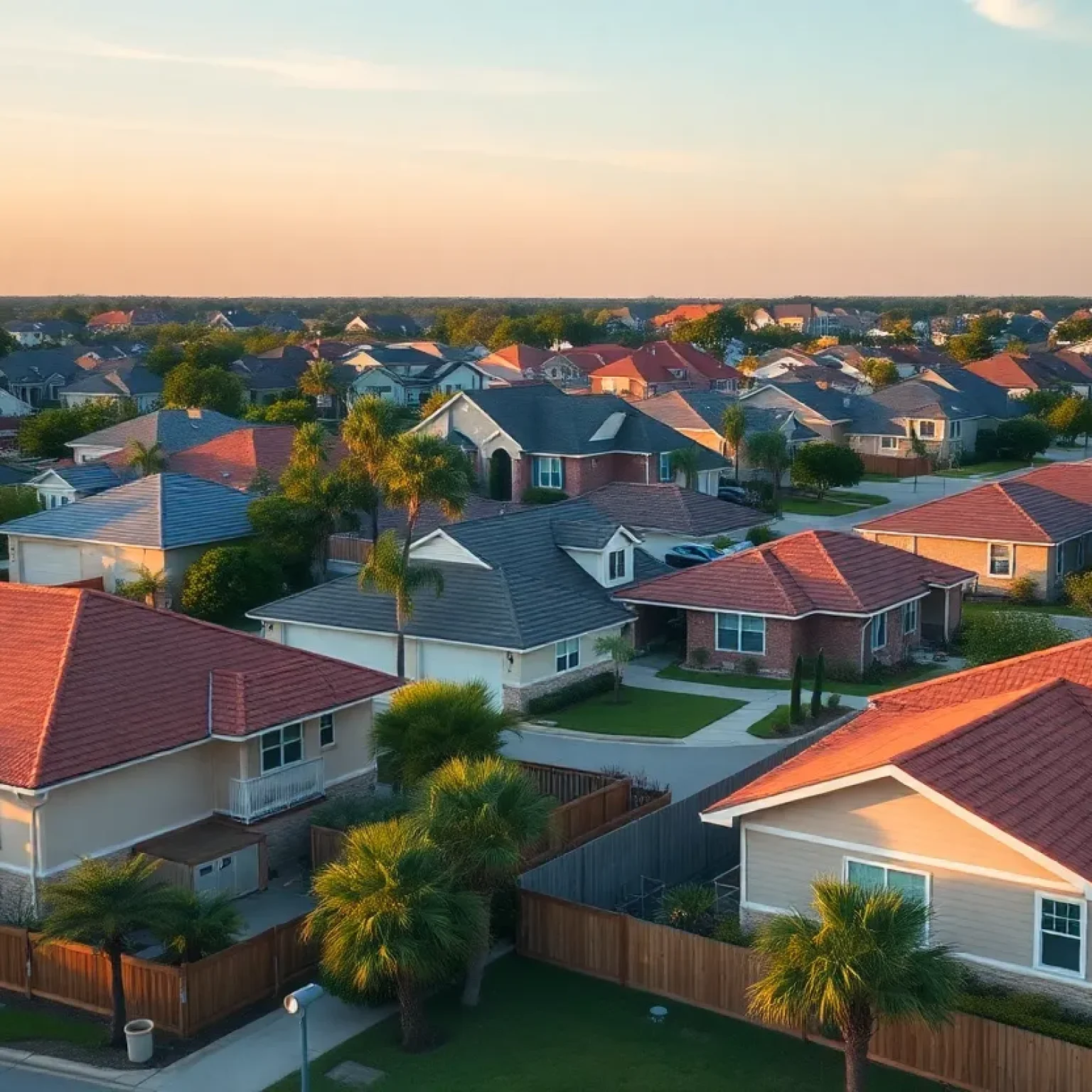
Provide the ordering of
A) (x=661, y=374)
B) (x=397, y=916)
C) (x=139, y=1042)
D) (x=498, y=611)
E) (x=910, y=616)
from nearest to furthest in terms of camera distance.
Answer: (x=397, y=916), (x=139, y=1042), (x=498, y=611), (x=910, y=616), (x=661, y=374)

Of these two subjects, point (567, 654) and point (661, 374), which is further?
point (661, 374)

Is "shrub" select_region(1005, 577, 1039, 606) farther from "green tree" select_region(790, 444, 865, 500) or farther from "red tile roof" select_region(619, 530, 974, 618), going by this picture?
"green tree" select_region(790, 444, 865, 500)

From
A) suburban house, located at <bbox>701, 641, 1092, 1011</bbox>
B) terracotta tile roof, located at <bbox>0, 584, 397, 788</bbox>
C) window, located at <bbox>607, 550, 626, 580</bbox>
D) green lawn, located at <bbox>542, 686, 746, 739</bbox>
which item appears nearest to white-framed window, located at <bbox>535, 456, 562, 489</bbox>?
window, located at <bbox>607, 550, 626, 580</bbox>

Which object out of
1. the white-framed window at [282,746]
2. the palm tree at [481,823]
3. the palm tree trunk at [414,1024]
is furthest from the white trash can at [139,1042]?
the white-framed window at [282,746]

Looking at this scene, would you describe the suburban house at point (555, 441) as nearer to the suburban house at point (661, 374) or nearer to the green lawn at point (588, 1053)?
the suburban house at point (661, 374)

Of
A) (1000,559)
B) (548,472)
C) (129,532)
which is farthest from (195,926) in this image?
(548,472)

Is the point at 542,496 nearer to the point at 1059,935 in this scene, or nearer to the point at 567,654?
the point at 567,654
